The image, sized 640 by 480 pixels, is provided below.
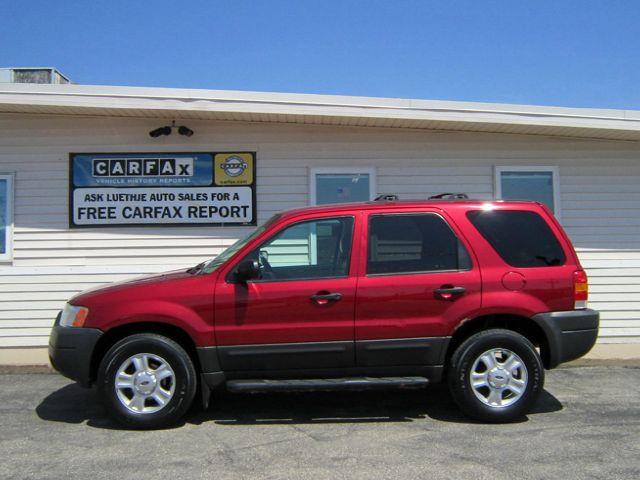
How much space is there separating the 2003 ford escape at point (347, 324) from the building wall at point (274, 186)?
3.28 metres

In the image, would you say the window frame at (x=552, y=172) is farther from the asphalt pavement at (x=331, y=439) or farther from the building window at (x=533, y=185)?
the asphalt pavement at (x=331, y=439)

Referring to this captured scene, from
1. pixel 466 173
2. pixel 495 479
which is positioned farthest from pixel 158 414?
pixel 466 173

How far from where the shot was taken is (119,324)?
538 centimetres

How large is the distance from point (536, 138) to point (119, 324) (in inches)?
253

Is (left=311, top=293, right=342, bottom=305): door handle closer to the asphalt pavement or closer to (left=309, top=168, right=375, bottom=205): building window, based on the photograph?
the asphalt pavement

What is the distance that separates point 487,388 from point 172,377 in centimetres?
265

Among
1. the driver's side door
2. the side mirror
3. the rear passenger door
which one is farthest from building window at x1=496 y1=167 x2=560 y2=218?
the side mirror

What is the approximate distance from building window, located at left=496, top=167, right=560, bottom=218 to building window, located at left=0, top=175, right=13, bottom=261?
22.2ft

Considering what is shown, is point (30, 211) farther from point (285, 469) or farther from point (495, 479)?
point (495, 479)

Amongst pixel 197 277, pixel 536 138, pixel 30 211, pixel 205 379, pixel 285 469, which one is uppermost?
pixel 536 138

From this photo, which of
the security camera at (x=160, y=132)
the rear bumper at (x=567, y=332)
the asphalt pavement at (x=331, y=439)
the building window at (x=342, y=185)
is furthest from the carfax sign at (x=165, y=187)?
the rear bumper at (x=567, y=332)

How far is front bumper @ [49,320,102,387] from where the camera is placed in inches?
212

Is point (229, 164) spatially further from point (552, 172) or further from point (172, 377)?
point (552, 172)

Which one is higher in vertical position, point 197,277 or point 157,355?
point 197,277
